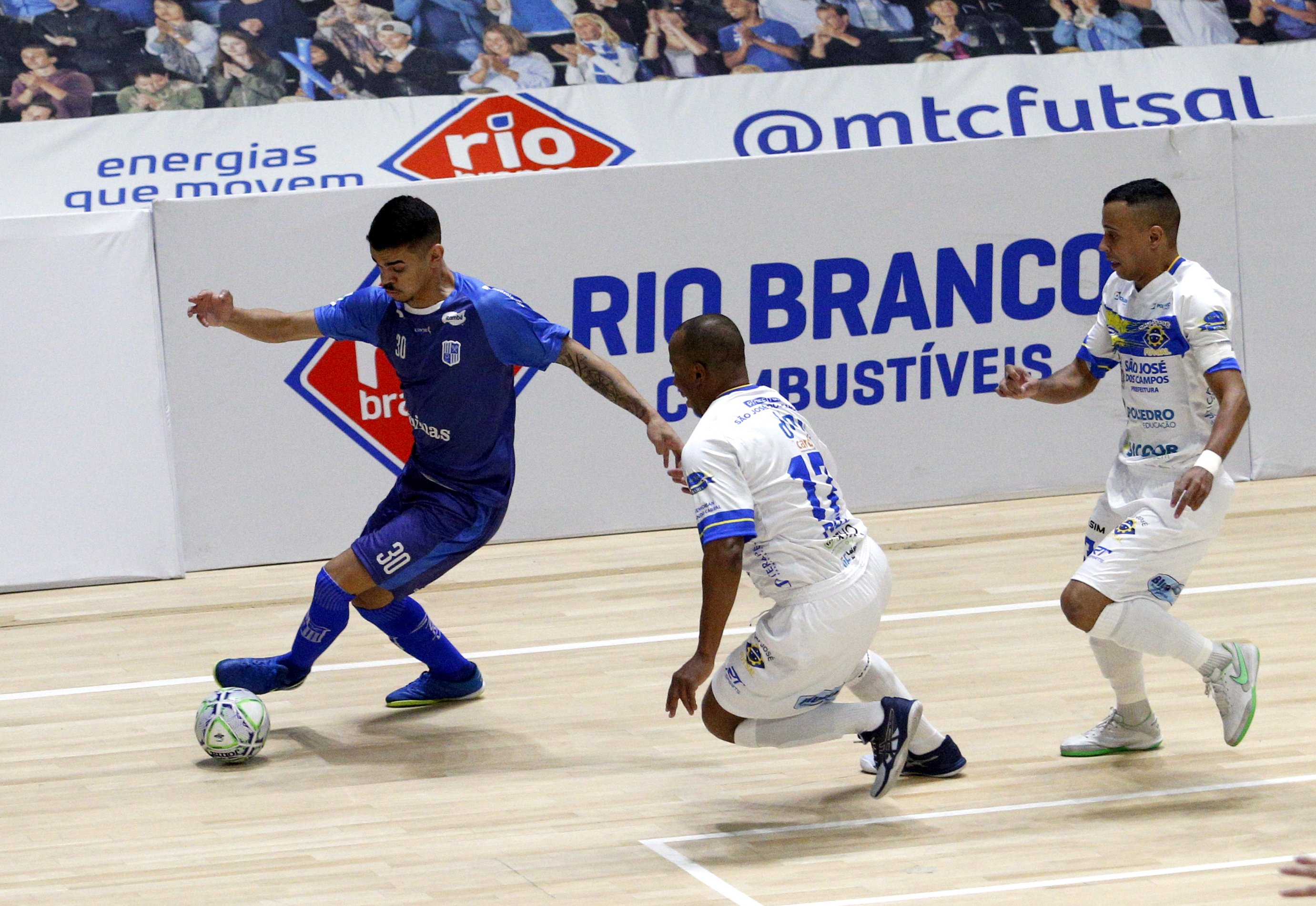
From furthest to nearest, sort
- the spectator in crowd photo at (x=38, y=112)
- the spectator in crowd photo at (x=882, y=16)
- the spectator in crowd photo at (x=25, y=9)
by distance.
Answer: the spectator in crowd photo at (x=882, y=16), the spectator in crowd photo at (x=25, y=9), the spectator in crowd photo at (x=38, y=112)

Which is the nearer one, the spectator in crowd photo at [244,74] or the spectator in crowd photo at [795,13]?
the spectator in crowd photo at [244,74]

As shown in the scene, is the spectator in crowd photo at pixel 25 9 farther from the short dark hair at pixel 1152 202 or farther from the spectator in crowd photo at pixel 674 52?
the short dark hair at pixel 1152 202

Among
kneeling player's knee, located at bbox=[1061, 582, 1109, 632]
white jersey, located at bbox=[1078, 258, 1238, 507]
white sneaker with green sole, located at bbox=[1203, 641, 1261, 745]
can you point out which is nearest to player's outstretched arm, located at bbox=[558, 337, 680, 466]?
kneeling player's knee, located at bbox=[1061, 582, 1109, 632]

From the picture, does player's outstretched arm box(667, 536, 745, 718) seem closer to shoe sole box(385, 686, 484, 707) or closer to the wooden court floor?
the wooden court floor

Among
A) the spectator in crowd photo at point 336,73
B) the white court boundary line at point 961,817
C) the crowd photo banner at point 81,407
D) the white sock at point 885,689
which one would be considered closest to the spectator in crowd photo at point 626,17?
the spectator in crowd photo at point 336,73

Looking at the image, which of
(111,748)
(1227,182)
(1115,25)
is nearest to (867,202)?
(1227,182)

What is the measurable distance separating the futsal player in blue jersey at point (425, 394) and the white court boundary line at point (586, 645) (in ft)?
2.81

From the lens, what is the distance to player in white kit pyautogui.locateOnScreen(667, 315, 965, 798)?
4258mm

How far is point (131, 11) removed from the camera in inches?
487

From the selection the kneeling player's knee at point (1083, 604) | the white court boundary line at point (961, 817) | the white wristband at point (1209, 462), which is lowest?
the white court boundary line at point (961, 817)

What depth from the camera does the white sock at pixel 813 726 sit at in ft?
14.6

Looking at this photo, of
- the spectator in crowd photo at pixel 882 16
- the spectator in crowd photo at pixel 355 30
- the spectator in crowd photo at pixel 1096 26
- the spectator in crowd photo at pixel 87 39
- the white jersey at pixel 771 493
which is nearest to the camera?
the white jersey at pixel 771 493

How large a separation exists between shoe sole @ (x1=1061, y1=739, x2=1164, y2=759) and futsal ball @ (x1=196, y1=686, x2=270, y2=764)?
261 cm

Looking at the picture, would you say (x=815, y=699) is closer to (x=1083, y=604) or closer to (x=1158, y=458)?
(x=1083, y=604)
